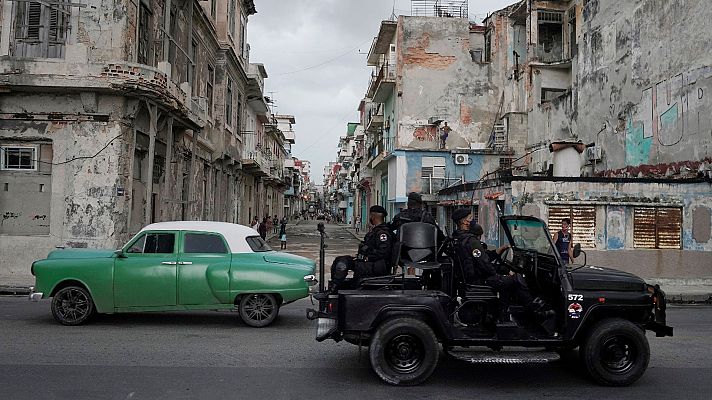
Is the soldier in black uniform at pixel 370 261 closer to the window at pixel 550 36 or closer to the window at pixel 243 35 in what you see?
the window at pixel 550 36

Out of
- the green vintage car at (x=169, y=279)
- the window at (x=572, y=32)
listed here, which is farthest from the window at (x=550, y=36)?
the green vintage car at (x=169, y=279)

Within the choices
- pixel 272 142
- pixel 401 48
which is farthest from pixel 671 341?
pixel 272 142

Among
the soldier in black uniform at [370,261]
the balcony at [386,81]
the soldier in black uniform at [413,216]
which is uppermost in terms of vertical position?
the balcony at [386,81]

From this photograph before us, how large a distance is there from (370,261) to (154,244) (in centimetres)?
434

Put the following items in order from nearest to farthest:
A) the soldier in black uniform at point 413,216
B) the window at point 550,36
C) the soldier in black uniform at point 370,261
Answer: the soldier in black uniform at point 370,261 < the soldier in black uniform at point 413,216 < the window at point 550,36

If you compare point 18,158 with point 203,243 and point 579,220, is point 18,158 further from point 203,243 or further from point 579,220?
point 579,220

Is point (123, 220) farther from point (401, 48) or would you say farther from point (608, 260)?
point (401, 48)

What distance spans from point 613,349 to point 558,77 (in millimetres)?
26834

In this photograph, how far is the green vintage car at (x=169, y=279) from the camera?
9.11 metres

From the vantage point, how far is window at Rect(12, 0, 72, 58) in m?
15.2

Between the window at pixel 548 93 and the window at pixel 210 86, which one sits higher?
the window at pixel 548 93

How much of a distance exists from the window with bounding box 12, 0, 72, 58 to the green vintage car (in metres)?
8.16

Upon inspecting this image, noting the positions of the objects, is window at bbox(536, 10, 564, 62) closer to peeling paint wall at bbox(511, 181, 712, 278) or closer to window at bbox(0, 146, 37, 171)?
peeling paint wall at bbox(511, 181, 712, 278)

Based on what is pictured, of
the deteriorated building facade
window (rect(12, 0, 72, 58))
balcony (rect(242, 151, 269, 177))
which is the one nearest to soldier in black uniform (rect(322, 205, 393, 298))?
the deteriorated building facade
